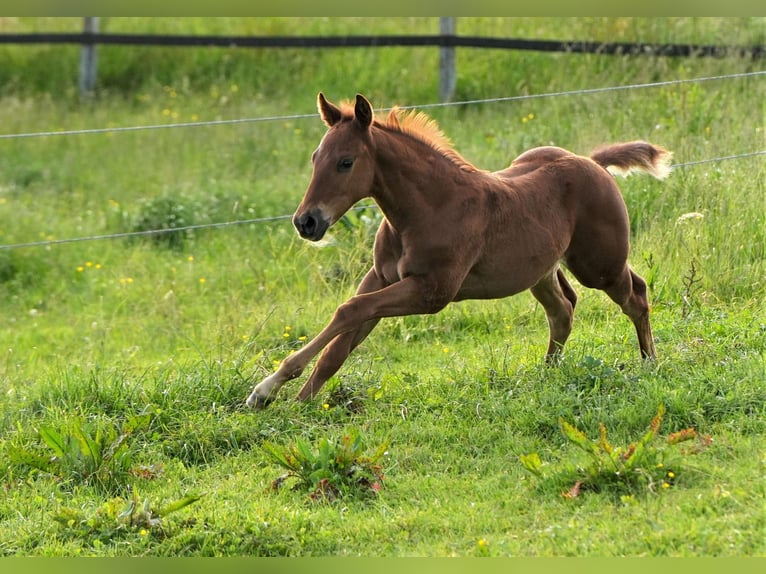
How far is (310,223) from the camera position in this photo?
18.9ft

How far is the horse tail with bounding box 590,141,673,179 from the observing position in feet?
23.5

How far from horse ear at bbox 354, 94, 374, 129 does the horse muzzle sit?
610 millimetres

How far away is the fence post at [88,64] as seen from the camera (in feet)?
53.2

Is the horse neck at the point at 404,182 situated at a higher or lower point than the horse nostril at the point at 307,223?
higher

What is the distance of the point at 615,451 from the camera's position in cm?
514

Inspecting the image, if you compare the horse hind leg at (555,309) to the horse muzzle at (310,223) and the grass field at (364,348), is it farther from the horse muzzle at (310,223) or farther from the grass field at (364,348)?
the horse muzzle at (310,223)

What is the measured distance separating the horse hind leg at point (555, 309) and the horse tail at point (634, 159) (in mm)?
802

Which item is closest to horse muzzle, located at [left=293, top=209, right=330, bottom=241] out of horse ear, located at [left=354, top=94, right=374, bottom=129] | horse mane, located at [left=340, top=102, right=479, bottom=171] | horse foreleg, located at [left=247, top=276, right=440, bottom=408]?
horse foreleg, located at [left=247, top=276, right=440, bottom=408]

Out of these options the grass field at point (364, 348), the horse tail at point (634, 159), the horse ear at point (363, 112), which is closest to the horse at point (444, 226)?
the horse ear at point (363, 112)

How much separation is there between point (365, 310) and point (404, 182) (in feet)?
2.58

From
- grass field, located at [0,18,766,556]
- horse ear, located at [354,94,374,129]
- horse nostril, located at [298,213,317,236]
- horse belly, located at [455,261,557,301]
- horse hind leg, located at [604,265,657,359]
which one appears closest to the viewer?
grass field, located at [0,18,766,556]

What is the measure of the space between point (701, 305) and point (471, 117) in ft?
19.5

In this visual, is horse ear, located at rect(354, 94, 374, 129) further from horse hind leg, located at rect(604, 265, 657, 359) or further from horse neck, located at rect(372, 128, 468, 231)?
horse hind leg, located at rect(604, 265, 657, 359)

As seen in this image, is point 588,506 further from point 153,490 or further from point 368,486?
point 153,490
